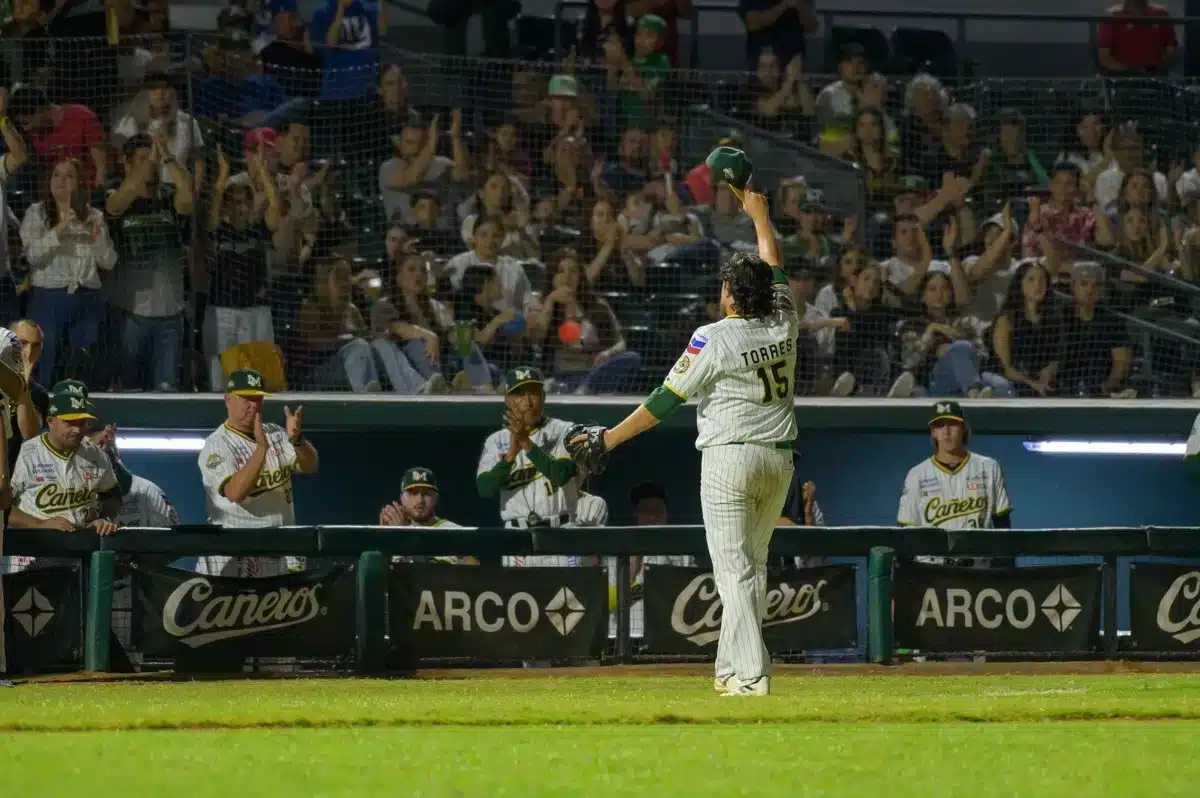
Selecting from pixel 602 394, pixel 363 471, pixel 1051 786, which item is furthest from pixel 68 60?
pixel 1051 786

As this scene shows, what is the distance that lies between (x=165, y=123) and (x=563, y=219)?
2963 millimetres

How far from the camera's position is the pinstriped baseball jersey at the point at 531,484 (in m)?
10.1

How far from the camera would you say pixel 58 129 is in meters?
12.2

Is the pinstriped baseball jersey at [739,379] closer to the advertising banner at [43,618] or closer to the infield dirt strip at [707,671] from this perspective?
the infield dirt strip at [707,671]

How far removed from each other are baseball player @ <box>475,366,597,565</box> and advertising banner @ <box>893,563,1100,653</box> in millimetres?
1871

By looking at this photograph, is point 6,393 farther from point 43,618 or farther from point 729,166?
point 729,166

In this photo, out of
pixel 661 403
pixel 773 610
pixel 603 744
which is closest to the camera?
pixel 603 744

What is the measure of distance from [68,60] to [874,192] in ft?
20.2

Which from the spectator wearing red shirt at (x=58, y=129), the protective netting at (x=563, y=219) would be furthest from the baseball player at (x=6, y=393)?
the spectator wearing red shirt at (x=58, y=129)

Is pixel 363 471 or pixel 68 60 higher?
pixel 68 60

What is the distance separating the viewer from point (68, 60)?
12.3m

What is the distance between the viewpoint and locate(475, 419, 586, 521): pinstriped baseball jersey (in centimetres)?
1011

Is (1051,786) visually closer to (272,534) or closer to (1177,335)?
(272,534)

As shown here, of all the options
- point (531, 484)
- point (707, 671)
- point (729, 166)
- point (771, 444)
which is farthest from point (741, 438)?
point (531, 484)
